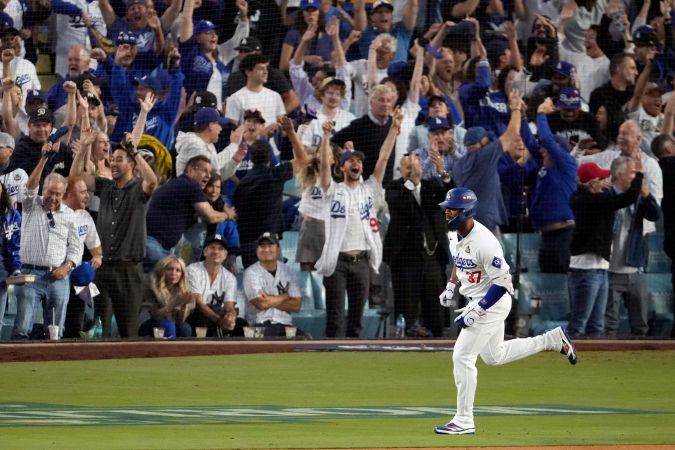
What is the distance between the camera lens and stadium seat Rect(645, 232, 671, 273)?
17.9m

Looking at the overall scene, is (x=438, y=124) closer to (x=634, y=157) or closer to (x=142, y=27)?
(x=634, y=157)

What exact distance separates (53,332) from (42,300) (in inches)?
15.3

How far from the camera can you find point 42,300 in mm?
15477

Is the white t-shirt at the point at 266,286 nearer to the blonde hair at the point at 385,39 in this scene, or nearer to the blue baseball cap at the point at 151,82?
the blue baseball cap at the point at 151,82

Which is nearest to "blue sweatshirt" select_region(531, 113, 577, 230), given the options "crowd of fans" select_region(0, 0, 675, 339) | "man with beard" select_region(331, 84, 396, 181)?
"crowd of fans" select_region(0, 0, 675, 339)

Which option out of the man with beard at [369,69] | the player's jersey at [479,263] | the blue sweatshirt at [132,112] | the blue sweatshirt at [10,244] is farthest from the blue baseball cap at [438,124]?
the player's jersey at [479,263]

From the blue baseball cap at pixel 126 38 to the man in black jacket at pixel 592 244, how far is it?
599 cm

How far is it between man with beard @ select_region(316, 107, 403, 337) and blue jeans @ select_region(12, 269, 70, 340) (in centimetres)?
317

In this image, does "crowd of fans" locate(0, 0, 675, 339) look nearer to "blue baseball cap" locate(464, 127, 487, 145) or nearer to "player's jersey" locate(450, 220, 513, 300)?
"blue baseball cap" locate(464, 127, 487, 145)

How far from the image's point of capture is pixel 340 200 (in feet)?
54.4

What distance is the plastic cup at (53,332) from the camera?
15461mm

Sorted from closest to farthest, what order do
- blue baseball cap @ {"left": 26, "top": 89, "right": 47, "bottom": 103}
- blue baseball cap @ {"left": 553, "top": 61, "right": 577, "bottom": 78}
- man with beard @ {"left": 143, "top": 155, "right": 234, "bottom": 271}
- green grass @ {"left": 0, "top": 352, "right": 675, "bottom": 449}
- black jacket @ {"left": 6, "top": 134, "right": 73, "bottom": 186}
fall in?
green grass @ {"left": 0, "top": 352, "right": 675, "bottom": 449}
black jacket @ {"left": 6, "top": 134, "right": 73, "bottom": 186}
blue baseball cap @ {"left": 26, "top": 89, "right": 47, "bottom": 103}
man with beard @ {"left": 143, "top": 155, "right": 234, "bottom": 271}
blue baseball cap @ {"left": 553, "top": 61, "right": 577, "bottom": 78}

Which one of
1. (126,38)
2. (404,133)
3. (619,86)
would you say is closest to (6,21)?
(126,38)

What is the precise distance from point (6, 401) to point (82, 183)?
171 inches
